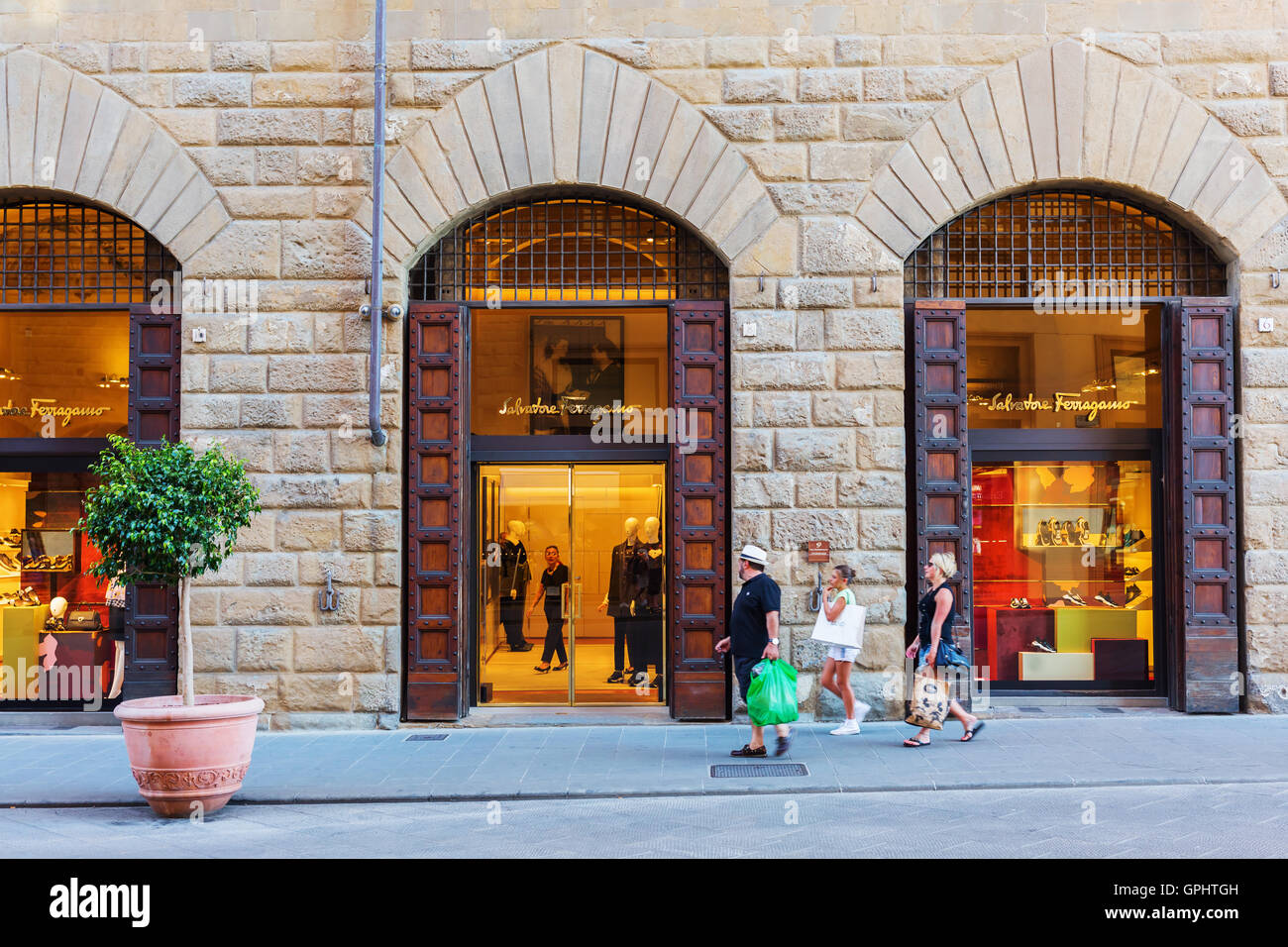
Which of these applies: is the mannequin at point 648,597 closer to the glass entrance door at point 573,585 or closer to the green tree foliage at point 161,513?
the glass entrance door at point 573,585

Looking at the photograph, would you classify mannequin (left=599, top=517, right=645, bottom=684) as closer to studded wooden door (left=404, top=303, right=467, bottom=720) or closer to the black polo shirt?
studded wooden door (left=404, top=303, right=467, bottom=720)

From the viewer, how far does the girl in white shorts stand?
10.9 meters

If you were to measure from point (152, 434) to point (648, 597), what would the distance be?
5.75 metres

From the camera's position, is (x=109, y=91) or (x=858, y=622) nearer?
(x=858, y=622)

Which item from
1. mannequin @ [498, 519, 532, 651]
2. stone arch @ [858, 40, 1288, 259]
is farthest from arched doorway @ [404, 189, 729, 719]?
stone arch @ [858, 40, 1288, 259]

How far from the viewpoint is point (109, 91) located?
1210 cm

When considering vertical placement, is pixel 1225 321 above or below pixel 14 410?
above

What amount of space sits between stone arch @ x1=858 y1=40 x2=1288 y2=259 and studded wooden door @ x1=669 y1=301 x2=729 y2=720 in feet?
7.28

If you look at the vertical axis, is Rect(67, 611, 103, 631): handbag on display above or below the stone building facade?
below

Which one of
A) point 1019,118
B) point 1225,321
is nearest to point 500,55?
point 1019,118

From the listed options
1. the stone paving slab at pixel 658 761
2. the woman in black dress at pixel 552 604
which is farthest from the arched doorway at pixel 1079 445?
the woman in black dress at pixel 552 604

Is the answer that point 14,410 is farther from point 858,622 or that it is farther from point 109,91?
point 858,622

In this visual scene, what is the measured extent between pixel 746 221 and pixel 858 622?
440 centimetres

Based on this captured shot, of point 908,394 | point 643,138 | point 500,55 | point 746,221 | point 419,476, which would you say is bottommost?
point 419,476
